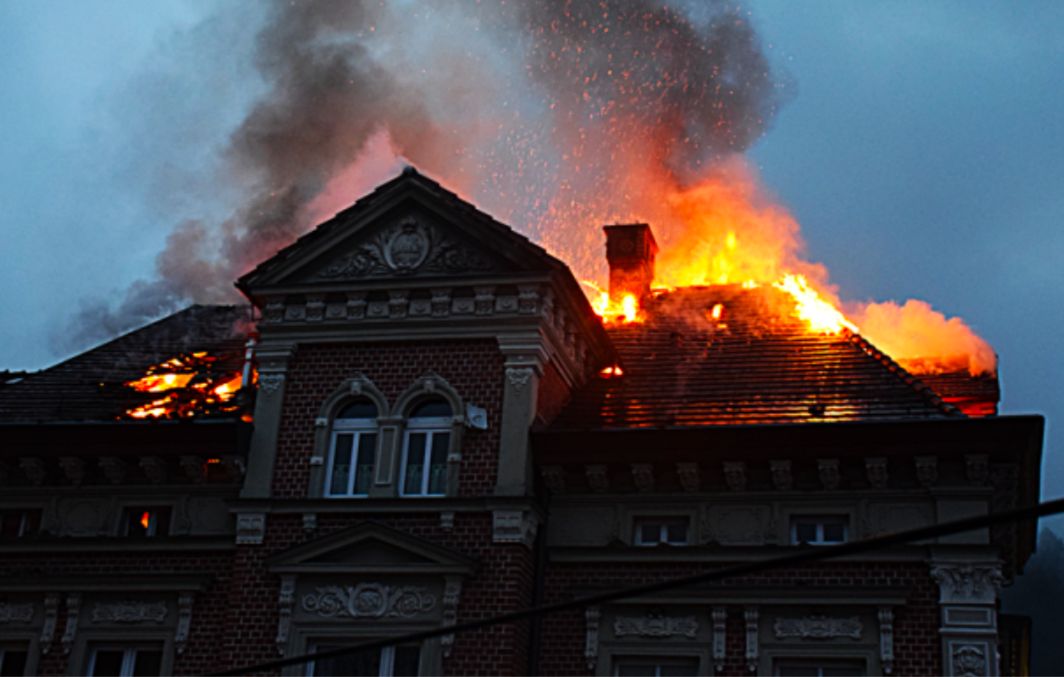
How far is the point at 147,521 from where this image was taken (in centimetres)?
2066

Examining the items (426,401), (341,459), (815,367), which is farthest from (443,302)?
(815,367)

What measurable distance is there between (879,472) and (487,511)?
17.6 ft

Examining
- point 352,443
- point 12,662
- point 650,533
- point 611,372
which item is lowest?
point 12,662

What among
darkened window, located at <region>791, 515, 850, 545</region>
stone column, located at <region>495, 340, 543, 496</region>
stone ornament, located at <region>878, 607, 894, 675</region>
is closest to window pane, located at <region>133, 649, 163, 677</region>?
stone column, located at <region>495, 340, 543, 496</region>

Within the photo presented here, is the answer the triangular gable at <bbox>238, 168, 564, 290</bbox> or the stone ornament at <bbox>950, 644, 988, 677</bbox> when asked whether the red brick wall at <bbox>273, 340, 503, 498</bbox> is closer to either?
the triangular gable at <bbox>238, 168, 564, 290</bbox>

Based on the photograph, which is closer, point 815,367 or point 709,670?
point 709,670

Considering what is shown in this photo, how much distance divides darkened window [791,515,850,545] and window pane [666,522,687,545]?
1505 mm

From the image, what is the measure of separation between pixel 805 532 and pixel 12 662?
11.8 m

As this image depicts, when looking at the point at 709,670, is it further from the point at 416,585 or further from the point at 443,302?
the point at 443,302

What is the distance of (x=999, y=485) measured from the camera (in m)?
18.4

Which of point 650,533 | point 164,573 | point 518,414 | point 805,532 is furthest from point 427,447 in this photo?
point 805,532

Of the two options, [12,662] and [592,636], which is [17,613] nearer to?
[12,662]

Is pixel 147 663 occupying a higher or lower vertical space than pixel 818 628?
lower

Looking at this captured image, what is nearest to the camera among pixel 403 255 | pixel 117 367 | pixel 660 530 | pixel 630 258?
pixel 660 530
